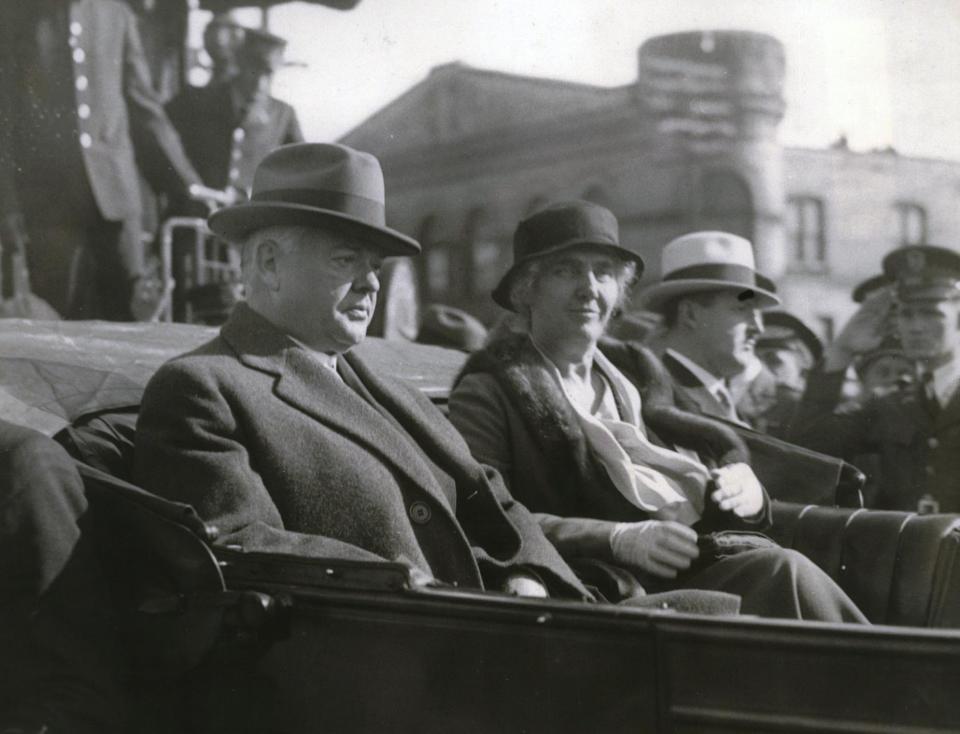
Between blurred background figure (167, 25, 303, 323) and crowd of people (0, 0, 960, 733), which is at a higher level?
blurred background figure (167, 25, 303, 323)

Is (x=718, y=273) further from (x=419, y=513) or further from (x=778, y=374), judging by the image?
(x=419, y=513)

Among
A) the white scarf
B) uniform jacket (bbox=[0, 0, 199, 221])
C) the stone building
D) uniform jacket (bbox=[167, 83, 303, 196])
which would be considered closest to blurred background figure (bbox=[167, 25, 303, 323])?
uniform jacket (bbox=[167, 83, 303, 196])

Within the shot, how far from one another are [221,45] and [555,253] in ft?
12.3

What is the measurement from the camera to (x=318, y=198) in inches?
93.4

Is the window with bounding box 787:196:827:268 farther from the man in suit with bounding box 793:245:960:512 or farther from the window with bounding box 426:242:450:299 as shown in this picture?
the window with bounding box 426:242:450:299

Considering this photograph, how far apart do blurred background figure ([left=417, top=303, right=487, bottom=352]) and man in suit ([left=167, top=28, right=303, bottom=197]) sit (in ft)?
5.51

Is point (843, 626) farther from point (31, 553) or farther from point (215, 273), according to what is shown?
point (215, 273)

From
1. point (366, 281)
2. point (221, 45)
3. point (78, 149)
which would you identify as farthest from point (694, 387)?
point (221, 45)

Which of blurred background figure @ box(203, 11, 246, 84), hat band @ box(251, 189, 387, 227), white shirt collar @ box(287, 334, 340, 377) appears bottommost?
white shirt collar @ box(287, 334, 340, 377)

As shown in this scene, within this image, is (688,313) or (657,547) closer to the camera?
(657,547)

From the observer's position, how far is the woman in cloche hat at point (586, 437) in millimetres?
2656

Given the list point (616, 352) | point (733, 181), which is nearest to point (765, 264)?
point (733, 181)

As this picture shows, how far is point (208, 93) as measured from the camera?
6.21 m

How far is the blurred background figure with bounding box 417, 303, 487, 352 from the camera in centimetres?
408
